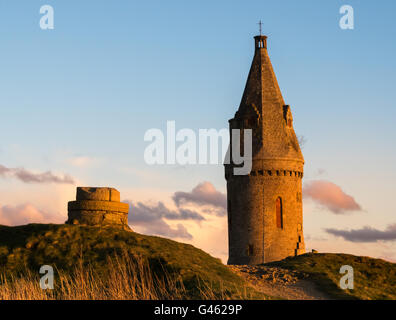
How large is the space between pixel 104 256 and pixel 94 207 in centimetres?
493

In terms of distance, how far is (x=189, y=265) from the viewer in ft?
77.4

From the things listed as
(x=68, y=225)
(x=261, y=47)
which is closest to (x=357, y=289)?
(x=68, y=225)

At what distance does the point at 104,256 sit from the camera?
23.5 meters

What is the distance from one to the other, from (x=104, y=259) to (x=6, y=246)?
14.9 feet

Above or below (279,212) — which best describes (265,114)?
above

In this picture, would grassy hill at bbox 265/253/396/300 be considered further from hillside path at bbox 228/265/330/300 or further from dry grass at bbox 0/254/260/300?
dry grass at bbox 0/254/260/300

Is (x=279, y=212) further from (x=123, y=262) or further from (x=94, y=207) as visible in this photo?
(x=123, y=262)

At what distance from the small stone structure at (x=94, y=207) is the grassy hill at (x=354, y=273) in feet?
29.7

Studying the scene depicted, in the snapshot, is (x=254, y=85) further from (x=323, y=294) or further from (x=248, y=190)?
(x=323, y=294)

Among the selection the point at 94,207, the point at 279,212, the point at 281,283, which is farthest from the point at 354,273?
the point at 94,207

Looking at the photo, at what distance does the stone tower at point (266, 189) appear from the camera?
38.5 metres

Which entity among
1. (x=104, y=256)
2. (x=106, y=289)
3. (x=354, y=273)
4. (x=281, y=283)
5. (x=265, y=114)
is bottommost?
(x=354, y=273)

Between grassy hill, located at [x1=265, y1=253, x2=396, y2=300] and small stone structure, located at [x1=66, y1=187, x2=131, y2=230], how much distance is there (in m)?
9.04
